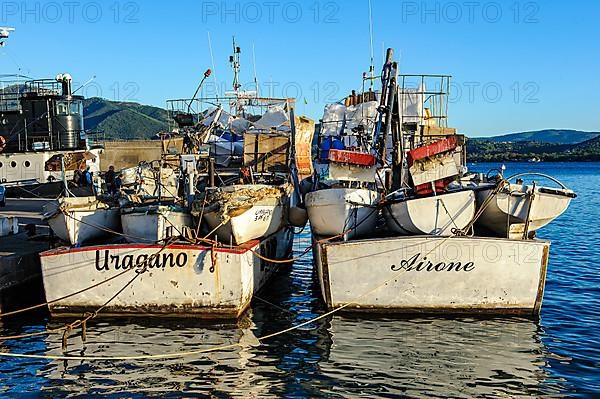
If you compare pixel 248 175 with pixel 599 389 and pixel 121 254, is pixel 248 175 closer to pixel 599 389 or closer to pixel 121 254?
pixel 121 254

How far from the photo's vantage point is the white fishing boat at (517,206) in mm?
13242

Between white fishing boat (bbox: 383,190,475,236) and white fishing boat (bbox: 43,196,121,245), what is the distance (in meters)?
6.37

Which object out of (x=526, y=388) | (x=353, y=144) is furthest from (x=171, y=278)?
(x=353, y=144)

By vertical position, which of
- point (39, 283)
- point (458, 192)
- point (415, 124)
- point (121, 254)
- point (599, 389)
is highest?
point (415, 124)

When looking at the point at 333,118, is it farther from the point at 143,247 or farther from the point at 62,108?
the point at 62,108

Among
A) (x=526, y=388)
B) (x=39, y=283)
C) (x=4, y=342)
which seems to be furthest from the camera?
(x=39, y=283)

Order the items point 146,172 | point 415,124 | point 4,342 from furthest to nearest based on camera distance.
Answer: point 415,124 < point 146,172 < point 4,342

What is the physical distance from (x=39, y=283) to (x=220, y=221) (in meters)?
5.09

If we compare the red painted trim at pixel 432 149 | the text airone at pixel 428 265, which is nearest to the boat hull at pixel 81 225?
the text airone at pixel 428 265

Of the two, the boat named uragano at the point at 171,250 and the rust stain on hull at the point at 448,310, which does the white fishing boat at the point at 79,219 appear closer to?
the boat named uragano at the point at 171,250

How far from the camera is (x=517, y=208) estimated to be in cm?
1331

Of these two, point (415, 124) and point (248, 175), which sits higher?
point (415, 124)

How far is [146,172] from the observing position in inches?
682

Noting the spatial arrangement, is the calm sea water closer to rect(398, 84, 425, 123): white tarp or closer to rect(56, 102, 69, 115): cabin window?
rect(398, 84, 425, 123): white tarp
